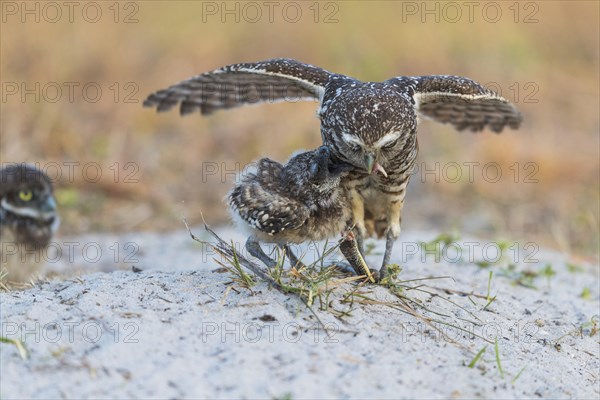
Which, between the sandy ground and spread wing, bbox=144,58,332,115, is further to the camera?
spread wing, bbox=144,58,332,115

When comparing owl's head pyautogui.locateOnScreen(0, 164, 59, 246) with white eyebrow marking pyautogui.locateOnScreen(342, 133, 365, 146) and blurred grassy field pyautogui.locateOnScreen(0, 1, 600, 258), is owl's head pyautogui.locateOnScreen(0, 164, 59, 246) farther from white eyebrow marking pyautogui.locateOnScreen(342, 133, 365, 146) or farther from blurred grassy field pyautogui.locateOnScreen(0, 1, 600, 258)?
white eyebrow marking pyautogui.locateOnScreen(342, 133, 365, 146)

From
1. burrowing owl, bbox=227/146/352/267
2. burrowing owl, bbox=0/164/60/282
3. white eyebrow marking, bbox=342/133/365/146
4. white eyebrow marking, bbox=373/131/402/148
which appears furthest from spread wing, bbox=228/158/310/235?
burrowing owl, bbox=0/164/60/282

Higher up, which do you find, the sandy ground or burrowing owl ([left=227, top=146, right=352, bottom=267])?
burrowing owl ([left=227, top=146, right=352, bottom=267])

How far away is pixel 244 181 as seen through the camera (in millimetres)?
5086

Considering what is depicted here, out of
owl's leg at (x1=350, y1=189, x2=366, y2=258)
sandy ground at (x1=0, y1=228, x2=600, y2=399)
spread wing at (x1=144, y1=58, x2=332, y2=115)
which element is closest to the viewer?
sandy ground at (x1=0, y1=228, x2=600, y2=399)

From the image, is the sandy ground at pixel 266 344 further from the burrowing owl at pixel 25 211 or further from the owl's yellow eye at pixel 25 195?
the owl's yellow eye at pixel 25 195

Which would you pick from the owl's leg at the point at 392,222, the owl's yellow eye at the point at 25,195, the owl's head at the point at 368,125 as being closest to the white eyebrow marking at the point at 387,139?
the owl's head at the point at 368,125

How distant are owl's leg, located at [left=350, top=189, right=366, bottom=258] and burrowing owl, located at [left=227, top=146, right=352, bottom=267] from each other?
0.06 m

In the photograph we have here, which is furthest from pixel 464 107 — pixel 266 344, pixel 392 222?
pixel 266 344

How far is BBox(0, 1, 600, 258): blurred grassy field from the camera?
30.1 ft

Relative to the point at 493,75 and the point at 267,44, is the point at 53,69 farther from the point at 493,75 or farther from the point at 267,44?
the point at 493,75

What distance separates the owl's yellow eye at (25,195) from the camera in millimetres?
7533

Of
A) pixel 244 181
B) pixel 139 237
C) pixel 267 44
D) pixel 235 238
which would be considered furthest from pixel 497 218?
pixel 267 44

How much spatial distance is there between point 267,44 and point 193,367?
1022 centimetres
